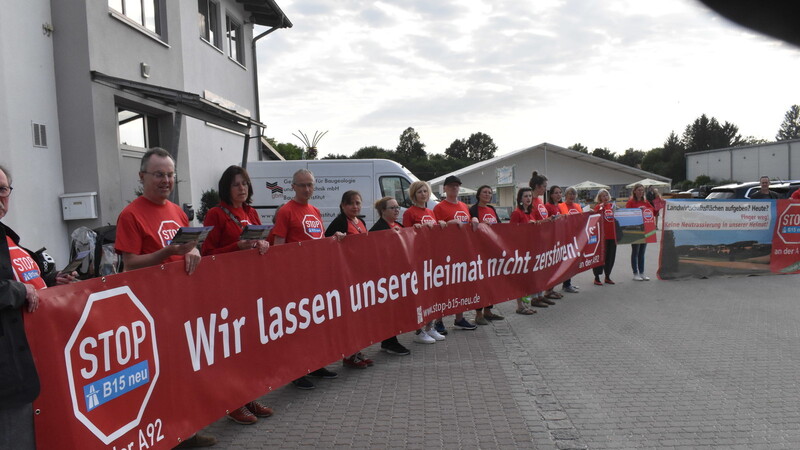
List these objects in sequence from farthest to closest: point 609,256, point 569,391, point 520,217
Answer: point 609,256
point 520,217
point 569,391

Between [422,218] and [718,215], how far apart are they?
7.32m

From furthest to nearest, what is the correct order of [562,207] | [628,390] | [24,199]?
1. [562,207]
2. [24,199]
3. [628,390]

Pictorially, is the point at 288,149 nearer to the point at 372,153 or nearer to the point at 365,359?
the point at 372,153

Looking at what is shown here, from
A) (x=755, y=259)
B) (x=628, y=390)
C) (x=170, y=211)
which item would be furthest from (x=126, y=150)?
(x=755, y=259)

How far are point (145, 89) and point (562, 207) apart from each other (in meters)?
7.60

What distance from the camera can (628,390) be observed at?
4.83 m

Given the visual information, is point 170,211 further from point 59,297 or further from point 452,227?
point 452,227

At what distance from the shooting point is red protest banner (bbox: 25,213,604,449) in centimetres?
272

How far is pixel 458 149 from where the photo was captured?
126 m

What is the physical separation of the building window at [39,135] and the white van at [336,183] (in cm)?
640

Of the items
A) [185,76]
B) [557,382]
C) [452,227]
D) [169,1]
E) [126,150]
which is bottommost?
[557,382]

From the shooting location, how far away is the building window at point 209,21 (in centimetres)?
1576

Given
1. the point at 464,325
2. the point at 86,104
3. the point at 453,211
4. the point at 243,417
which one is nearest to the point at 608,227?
the point at 453,211

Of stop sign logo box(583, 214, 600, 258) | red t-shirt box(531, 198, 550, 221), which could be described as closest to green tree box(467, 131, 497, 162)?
stop sign logo box(583, 214, 600, 258)
